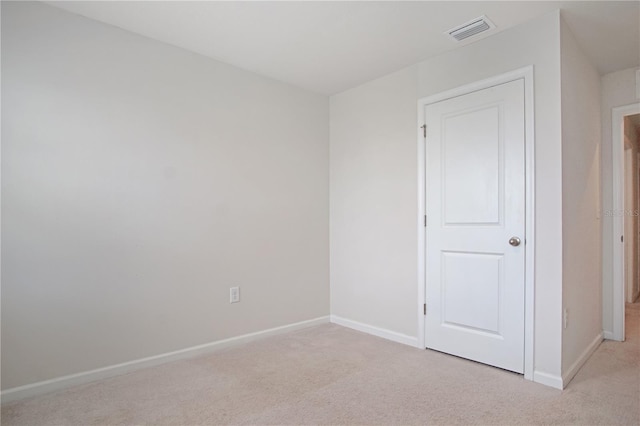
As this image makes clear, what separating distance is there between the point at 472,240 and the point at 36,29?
10.3 feet

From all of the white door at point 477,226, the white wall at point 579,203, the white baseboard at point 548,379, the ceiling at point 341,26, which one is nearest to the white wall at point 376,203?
the white door at point 477,226

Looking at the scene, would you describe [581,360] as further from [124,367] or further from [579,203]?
[124,367]

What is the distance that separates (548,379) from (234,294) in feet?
7.55

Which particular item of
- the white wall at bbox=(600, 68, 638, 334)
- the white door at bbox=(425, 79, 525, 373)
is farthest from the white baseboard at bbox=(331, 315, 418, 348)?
the white wall at bbox=(600, 68, 638, 334)

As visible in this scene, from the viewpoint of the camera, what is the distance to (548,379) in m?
2.25

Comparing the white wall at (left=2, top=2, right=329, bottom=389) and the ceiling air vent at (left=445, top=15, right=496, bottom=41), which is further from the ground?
the ceiling air vent at (left=445, top=15, right=496, bottom=41)

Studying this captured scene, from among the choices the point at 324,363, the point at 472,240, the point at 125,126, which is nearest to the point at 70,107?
the point at 125,126

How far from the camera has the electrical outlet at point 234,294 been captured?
3.04 m

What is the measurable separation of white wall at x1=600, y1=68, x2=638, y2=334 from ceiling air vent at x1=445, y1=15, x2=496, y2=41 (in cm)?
151

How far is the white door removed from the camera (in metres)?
2.44

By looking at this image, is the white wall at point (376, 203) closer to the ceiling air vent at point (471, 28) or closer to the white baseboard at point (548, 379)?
the ceiling air vent at point (471, 28)

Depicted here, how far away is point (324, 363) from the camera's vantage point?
2.63m

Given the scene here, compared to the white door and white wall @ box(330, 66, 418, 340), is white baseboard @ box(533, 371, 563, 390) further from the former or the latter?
white wall @ box(330, 66, 418, 340)

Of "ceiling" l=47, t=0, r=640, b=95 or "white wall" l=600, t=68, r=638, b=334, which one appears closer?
"ceiling" l=47, t=0, r=640, b=95
